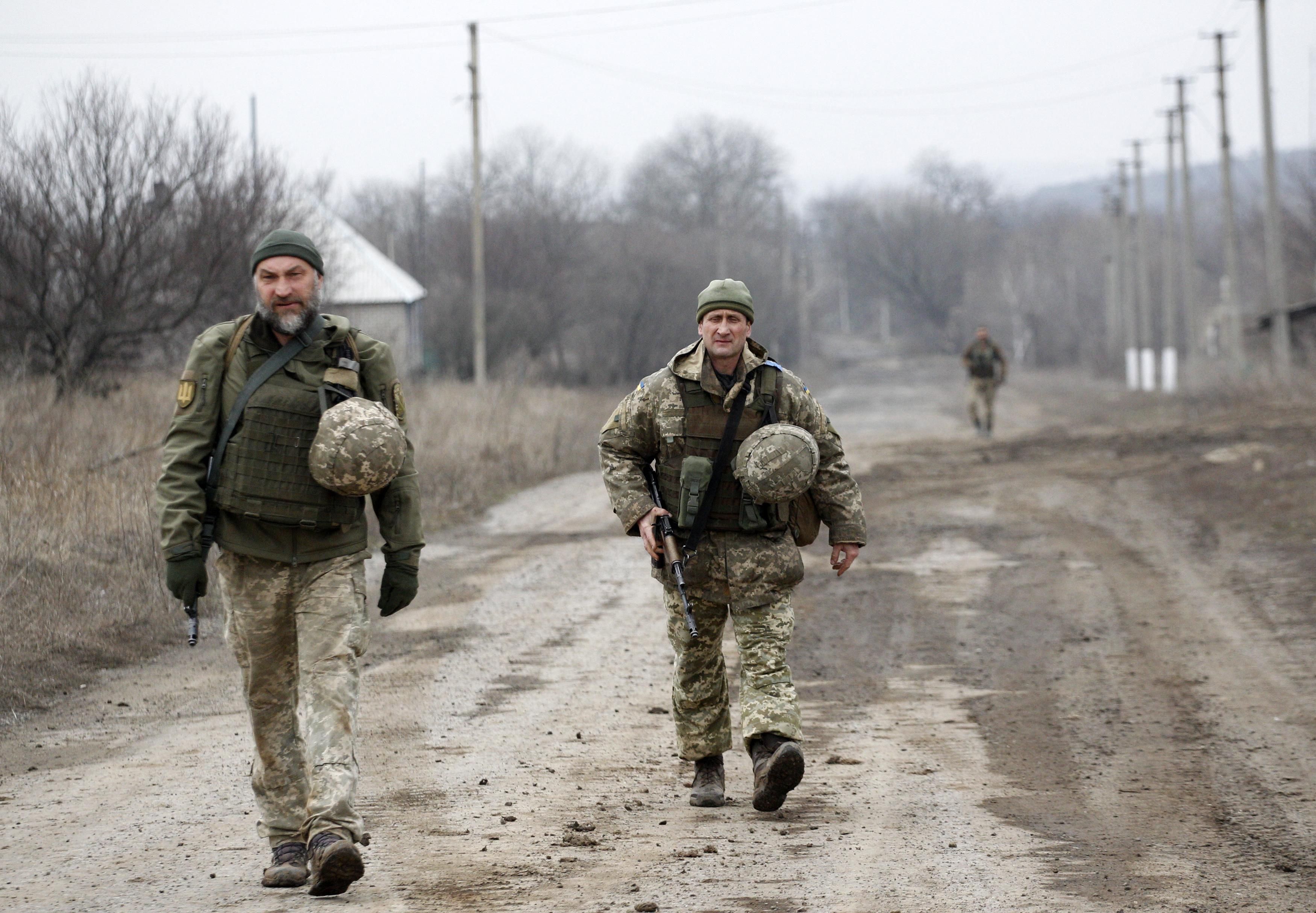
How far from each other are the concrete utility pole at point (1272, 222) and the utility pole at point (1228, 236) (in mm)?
1652

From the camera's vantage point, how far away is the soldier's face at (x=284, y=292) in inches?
178

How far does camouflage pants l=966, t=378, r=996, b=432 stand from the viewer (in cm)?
2467

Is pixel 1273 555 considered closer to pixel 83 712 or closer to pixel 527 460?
pixel 83 712

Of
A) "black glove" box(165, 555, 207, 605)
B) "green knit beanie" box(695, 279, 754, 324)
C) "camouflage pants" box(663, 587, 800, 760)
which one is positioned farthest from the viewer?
"green knit beanie" box(695, 279, 754, 324)

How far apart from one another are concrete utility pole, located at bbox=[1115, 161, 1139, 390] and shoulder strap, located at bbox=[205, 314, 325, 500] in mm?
43156

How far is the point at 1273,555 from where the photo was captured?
12.2 m

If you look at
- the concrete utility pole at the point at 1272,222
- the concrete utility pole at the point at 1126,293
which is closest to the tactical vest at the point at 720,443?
the concrete utility pole at the point at 1272,222

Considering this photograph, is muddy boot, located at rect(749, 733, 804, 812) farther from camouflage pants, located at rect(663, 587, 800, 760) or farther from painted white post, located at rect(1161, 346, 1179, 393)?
painted white post, located at rect(1161, 346, 1179, 393)

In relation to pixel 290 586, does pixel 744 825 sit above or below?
below

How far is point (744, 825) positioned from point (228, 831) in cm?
186

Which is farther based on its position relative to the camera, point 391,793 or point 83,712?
point 83,712

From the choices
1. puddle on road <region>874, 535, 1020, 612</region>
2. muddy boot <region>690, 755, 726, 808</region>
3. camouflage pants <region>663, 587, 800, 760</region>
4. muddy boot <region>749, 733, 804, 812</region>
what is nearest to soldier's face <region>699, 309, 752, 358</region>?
camouflage pants <region>663, 587, 800, 760</region>

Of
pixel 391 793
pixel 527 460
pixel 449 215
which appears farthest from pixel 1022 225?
pixel 391 793

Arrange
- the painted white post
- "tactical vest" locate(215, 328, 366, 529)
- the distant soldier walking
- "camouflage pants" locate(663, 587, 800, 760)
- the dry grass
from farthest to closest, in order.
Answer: the painted white post < the distant soldier walking < the dry grass < "camouflage pants" locate(663, 587, 800, 760) < "tactical vest" locate(215, 328, 366, 529)
